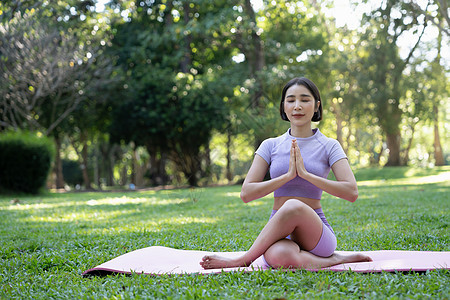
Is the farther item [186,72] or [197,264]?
[186,72]

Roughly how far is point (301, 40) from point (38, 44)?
37.0 feet

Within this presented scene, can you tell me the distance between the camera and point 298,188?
3199 millimetres

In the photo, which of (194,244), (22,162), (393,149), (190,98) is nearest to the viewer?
(194,244)

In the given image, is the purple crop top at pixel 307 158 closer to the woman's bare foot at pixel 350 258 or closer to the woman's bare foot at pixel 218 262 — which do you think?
the woman's bare foot at pixel 350 258

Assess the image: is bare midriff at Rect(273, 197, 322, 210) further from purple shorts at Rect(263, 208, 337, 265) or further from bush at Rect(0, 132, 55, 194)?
bush at Rect(0, 132, 55, 194)

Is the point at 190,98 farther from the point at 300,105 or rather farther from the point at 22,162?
the point at 300,105

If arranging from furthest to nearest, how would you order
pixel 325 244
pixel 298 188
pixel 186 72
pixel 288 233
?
pixel 186 72
pixel 298 188
pixel 325 244
pixel 288 233

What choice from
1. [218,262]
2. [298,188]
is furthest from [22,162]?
[298,188]

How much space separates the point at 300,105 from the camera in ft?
10.8

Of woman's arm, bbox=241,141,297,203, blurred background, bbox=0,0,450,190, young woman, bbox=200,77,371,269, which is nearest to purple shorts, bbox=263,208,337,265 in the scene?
young woman, bbox=200,77,371,269

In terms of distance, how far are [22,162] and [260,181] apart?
1202 cm

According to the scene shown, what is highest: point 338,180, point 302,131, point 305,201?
point 302,131

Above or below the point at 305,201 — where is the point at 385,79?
above

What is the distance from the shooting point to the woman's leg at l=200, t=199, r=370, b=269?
288cm
